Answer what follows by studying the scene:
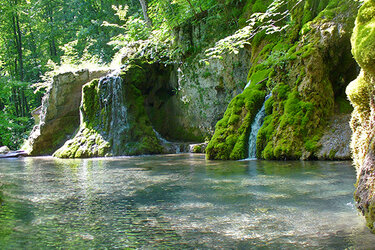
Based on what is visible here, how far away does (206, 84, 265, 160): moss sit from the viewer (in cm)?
986

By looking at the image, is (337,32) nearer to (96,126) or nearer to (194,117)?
(194,117)

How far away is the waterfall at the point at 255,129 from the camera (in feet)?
31.9

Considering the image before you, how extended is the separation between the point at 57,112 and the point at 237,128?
11767mm

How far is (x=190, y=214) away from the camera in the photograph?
364 centimetres

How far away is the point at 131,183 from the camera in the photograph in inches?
236

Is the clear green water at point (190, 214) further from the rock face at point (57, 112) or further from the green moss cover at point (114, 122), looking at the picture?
the rock face at point (57, 112)

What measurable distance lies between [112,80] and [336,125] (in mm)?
10501

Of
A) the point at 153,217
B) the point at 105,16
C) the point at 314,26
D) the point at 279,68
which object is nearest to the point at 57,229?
the point at 153,217

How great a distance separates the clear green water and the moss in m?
3.65

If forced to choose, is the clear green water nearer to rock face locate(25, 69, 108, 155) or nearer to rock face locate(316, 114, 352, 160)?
rock face locate(316, 114, 352, 160)

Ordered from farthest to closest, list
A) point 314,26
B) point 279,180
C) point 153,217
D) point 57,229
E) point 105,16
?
point 105,16 < point 314,26 < point 279,180 < point 153,217 < point 57,229

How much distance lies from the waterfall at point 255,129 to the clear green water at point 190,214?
11.5 feet

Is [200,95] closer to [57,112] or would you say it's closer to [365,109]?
[57,112]

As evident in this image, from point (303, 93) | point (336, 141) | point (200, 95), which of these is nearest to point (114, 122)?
point (200, 95)
